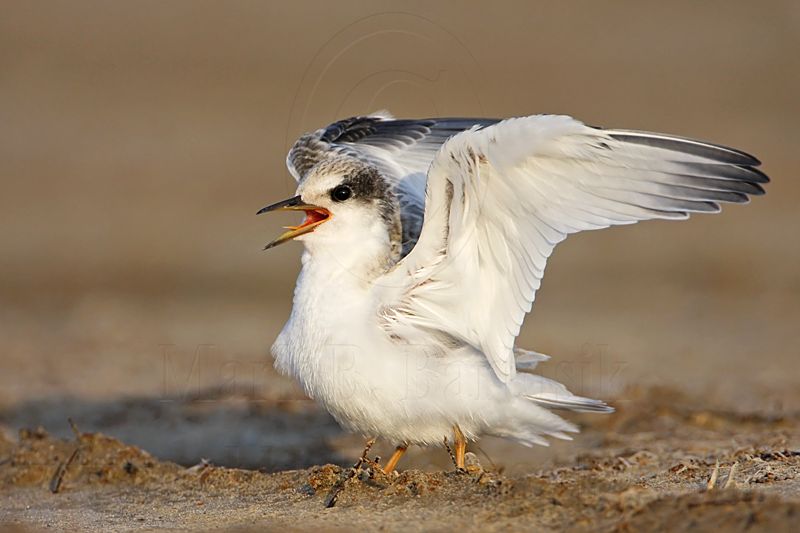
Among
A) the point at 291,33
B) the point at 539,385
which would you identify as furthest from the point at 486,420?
the point at 291,33

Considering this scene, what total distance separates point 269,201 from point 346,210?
33.9 ft

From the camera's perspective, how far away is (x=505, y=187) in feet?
17.7

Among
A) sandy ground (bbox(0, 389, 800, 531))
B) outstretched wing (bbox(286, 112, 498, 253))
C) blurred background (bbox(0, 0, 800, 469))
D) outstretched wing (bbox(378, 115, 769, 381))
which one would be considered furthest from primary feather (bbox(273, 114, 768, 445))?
blurred background (bbox(0, 0, 800, 469))

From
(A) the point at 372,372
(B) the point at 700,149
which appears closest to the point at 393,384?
(A) the point at 372,372

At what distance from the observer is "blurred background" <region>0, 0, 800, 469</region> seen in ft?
30.7

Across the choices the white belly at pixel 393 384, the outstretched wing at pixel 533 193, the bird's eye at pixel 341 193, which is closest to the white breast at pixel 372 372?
the white belly at pixel 393 384

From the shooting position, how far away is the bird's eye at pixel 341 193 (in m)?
6.31

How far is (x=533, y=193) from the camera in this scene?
5.43 m

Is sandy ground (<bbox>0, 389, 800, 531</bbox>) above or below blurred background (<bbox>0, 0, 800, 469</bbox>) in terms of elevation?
below

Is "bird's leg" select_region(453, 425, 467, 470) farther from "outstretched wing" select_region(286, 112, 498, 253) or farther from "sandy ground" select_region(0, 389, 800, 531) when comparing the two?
"outstretched wing" select_region(286, 112, 498, 253)

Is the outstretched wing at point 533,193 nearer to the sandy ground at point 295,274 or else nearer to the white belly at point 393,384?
the white belly at point 393,384

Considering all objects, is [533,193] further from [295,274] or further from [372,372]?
[295,274]

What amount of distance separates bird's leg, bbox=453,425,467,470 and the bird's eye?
1.44 meters

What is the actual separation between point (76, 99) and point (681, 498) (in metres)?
18.4
